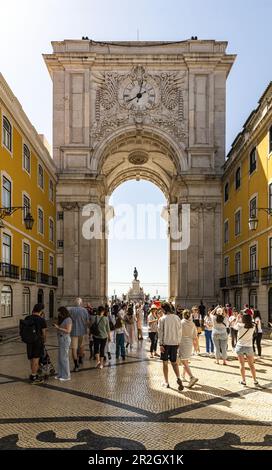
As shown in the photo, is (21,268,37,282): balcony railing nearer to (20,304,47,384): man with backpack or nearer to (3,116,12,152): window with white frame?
(3,116,12,152): window with white frame

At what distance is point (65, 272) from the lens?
3484cm

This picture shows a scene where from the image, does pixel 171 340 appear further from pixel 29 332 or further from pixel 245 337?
pixel 29 332

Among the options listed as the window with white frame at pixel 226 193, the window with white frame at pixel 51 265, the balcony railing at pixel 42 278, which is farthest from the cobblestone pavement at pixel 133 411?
the window with white frame at pixel 226 193

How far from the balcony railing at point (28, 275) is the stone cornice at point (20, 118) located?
7860 millimetres

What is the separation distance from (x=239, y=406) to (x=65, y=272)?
28.2 m

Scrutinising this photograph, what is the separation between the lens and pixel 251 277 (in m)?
24.8

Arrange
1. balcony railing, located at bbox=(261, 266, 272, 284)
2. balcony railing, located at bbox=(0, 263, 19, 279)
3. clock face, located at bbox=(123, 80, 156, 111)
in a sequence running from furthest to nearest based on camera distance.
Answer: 1. clock face, located at bbox=(123, 80, 156, 111)
2. balcony railing, located at bbox=(261, 266, 272, 284)
3. balcony railing, located at bbox=(0, 263, 19, 279)

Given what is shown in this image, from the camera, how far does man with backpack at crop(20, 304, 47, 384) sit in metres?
9.39

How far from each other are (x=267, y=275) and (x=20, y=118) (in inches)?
620

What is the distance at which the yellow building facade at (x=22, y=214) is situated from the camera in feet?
69.1

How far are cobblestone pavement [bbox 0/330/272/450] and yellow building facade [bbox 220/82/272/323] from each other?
8.10 meters

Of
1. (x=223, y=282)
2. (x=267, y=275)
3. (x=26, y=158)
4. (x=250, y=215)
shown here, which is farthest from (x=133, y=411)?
(x=223, y=282)

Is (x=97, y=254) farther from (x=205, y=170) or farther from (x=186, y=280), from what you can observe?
(x=205, y=170)

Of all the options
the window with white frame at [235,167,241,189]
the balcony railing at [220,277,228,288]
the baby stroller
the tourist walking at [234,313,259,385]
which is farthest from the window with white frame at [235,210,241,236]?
the baby stroller
